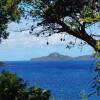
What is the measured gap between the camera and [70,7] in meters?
12.2

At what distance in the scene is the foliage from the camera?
18016mm

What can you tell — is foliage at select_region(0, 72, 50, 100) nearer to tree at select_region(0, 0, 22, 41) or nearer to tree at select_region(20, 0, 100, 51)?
tree at select_region(0, 0, 22, 41)

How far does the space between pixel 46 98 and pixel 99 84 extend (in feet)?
29.2

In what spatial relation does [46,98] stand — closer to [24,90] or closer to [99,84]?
[24,90]

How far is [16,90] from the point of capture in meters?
18.4

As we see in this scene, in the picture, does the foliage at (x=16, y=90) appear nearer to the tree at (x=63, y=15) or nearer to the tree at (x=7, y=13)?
the tree at (x=7, y=13)

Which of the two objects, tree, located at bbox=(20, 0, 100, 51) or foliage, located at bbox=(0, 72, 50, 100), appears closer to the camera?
tree, located at bbox=(20, 0, 100, 51)

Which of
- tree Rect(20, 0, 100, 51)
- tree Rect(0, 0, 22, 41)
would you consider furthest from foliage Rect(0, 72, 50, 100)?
tree Rect(20, 0, 100, 51)

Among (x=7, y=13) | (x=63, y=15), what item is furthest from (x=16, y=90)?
(x=63, y=15)

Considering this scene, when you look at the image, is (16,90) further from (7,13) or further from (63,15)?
(63,15)

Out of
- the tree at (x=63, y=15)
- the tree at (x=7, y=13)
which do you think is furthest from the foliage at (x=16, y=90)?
the tree at (x=63, y=15)

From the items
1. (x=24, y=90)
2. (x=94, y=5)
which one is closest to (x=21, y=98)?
(x=24, y=90)

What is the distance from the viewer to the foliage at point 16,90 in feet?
59.1

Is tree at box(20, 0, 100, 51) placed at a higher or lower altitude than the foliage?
higher
